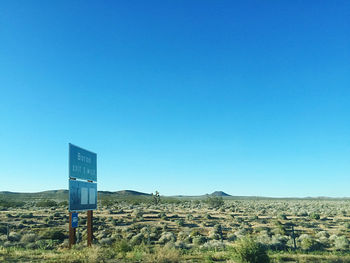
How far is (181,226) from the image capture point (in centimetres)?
3616

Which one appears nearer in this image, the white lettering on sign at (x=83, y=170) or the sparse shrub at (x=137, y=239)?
the white lettering on sign at (x=83, y=170)

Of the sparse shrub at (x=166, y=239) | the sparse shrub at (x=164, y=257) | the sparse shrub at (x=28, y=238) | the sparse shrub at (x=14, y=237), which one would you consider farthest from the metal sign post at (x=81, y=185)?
the sparse shrub at (x=14, y=237)

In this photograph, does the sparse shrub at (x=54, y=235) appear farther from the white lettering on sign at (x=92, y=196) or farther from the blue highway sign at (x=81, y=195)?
the blue highway sign at (x=81, y=195)

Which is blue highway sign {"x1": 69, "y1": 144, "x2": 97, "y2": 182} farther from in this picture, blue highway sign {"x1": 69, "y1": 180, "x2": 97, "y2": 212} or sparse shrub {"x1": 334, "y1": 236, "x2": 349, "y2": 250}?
sparse shrub {"x1": 334, "y1": 236, "x2": 349, "y2": 250}

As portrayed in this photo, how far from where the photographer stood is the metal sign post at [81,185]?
17.6 meters

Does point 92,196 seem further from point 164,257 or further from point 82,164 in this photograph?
point 164,257

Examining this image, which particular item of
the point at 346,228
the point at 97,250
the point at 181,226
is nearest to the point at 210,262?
the point at 97,250

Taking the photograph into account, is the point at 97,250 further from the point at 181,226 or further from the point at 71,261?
the point at 181,226

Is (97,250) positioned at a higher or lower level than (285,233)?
higher

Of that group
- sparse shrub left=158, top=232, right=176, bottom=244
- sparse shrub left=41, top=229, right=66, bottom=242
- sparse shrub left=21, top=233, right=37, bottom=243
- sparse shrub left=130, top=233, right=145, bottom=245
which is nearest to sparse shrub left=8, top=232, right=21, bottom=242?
sparse shrub left=21, top=233, right=37, bottom=243

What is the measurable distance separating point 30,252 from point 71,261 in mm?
4453

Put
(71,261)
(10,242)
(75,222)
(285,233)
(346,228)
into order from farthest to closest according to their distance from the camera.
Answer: (346,228), (285,233), (10,242), (75,222), (71,261)

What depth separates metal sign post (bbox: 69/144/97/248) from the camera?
57.7 feet

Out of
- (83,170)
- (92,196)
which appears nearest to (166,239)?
(92,196)
